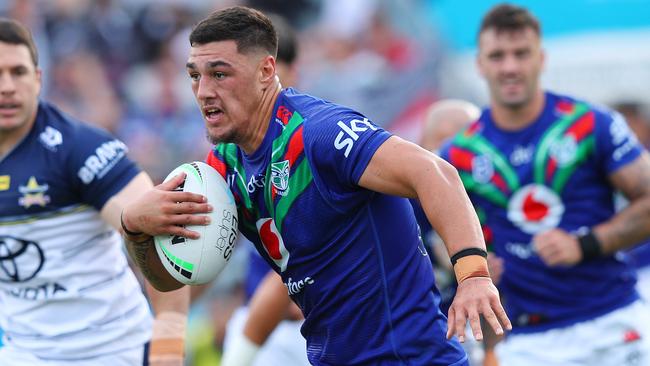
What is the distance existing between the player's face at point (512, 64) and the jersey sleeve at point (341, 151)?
9.13 ft

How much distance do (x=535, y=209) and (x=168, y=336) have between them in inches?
98.1

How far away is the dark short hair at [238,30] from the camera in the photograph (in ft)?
14.7

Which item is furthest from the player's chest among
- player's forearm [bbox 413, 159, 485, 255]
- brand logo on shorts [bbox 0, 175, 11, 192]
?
→ player's forearm [bbox 413, 159, 485, 255]

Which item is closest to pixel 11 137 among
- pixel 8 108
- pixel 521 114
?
pixel 8 108

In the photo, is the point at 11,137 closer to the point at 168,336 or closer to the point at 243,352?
the point at 168,336

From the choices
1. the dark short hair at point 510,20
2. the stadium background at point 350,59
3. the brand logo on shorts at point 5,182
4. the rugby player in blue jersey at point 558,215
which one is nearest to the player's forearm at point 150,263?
the brand logo on shorts at point 5,182

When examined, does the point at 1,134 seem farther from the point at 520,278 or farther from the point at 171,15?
the point at 171,15

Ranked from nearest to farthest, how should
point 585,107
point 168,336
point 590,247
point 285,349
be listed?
point 168,336, point 590,247, point 585,107, point 285,349

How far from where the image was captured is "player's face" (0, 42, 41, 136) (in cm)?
560

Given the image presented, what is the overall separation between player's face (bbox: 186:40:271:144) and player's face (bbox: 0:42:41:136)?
1464mm

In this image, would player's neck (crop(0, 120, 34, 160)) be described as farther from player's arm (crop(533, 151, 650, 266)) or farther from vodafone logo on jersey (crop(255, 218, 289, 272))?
player's arm (crop(533, 151, 650, 266))

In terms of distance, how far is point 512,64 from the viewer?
6.94 metres

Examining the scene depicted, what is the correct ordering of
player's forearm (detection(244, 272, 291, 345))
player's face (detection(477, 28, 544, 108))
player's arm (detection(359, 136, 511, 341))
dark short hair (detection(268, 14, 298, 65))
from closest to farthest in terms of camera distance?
player's arm (detection(359, 136, 511, 341)) < player's forearm (detection(244, 272, 291, 345)) < player's face (detection(477, 28, 544, 108)) < dark short hair (detection(268, 14, 298, 65))

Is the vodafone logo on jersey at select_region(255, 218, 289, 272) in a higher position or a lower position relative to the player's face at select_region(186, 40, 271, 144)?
lower
